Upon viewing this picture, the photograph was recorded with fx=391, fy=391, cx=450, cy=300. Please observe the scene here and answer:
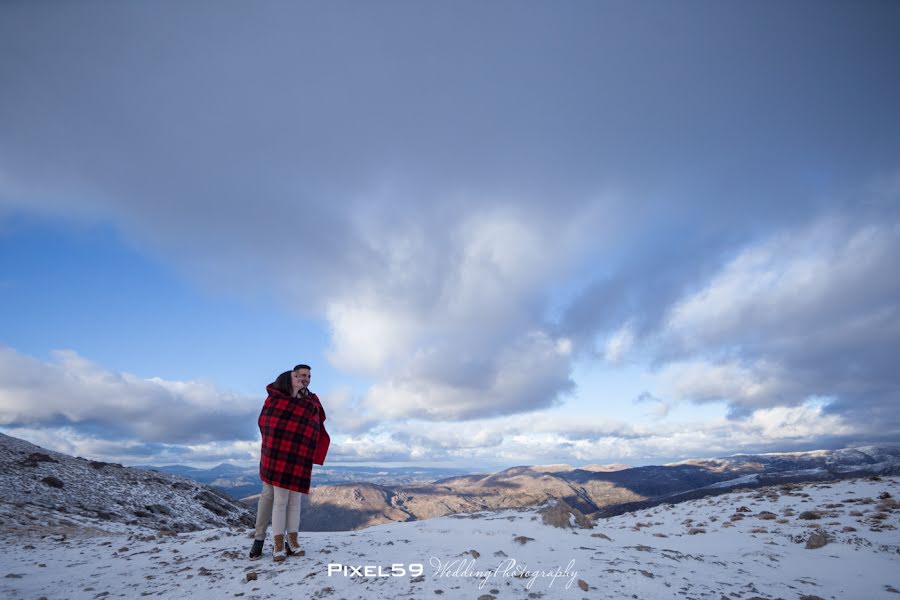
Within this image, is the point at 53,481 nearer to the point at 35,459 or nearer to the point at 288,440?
the point at 35,459

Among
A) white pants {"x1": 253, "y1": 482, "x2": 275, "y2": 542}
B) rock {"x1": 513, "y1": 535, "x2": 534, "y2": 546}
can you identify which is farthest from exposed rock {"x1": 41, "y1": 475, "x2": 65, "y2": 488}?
rock {"x1": 513, "y1": 535, "x2": 534, "y2": 546}

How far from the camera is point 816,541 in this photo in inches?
458

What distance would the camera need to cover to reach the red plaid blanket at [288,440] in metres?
8.59

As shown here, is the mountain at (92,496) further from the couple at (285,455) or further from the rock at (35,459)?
the couple at (285,455)

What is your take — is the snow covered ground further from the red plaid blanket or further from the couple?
the red plaid blanket

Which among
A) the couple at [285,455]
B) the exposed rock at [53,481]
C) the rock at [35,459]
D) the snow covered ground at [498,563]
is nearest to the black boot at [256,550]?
the couple at [285,455]

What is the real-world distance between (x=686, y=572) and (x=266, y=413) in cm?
960

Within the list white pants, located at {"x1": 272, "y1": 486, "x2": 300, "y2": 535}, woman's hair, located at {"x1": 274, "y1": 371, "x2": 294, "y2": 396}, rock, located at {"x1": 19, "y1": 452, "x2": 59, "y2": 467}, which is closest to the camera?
white pants, located at {"x1": 272, "y1": 486, "x2": 300, "y2": 535}

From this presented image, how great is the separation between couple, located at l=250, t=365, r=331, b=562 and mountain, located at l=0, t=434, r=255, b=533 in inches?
587

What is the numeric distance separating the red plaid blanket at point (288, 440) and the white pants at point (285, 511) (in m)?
0.14

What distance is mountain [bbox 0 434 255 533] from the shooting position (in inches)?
771

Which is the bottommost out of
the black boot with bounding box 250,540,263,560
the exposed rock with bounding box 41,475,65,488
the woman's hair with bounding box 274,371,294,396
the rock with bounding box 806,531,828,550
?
the rock with bounding box 806,531,828,550

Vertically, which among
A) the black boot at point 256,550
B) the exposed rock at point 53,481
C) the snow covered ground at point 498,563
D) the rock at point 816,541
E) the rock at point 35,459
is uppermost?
the rock at point 35,459

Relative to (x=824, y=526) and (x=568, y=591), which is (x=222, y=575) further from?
(x=824, y=526)
